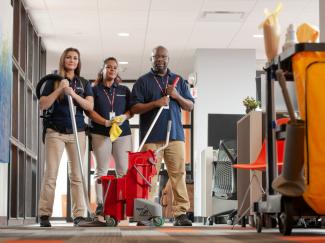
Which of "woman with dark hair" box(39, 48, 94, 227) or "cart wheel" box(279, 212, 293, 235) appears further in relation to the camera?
"woman with dark hair" box(39, 48, 94, 227)

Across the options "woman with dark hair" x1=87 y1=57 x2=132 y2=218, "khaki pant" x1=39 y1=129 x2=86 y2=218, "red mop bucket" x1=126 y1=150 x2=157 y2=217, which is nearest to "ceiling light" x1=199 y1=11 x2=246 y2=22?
"woman with dark hair" x1=87 y1=57 x2=132 y2=218

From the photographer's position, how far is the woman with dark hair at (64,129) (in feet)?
15.2

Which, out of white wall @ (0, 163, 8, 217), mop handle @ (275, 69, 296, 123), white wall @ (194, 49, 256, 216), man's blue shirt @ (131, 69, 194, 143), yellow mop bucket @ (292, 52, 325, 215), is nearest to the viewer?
mop handle @ (275, 69, 296, 123)

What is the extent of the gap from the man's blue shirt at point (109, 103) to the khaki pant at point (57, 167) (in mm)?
156

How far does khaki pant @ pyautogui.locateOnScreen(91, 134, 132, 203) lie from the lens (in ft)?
15.7

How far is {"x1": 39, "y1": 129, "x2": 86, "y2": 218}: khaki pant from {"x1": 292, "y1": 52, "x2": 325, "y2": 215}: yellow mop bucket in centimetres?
265

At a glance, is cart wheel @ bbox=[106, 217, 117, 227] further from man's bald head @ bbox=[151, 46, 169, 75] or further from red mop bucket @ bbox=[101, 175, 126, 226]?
man's bald head @ bbox=[151, 46, 169, 75]

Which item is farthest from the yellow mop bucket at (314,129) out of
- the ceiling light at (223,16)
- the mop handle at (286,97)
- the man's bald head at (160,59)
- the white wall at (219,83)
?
the white wall at (219,83)

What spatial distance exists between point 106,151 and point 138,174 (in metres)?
0.38

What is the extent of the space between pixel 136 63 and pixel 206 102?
149 cm

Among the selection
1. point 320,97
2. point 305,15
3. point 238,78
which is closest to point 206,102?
point 238,78

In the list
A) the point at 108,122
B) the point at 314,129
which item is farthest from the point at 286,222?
the point at 108,122

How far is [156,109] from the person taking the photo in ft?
15.6

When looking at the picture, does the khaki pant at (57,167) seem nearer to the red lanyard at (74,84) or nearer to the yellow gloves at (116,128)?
the yellow gloves at (116,128)
